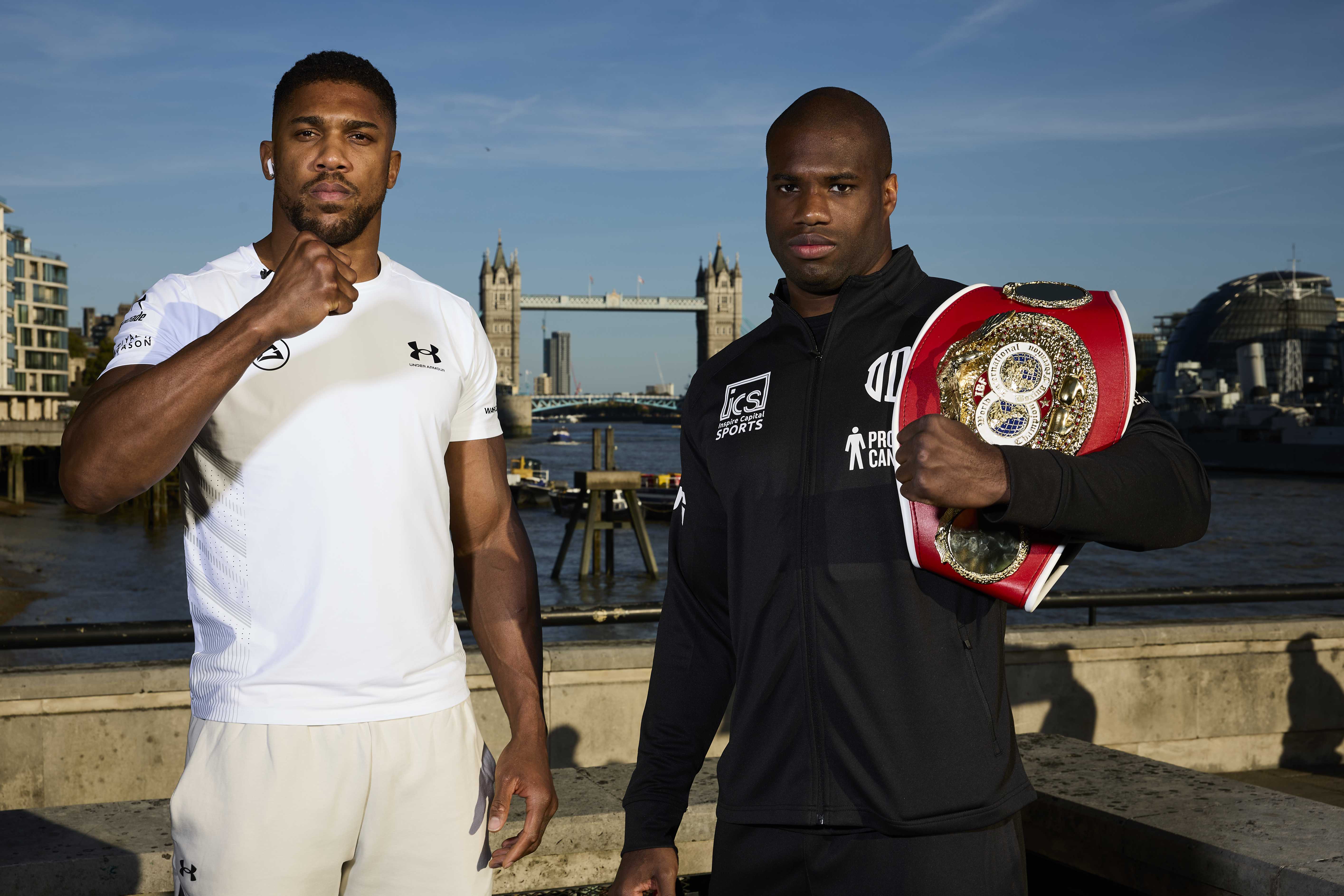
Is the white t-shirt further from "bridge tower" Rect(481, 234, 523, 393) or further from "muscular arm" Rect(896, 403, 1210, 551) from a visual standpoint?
"bridge tower" Rect(481, 234, 523, 393)

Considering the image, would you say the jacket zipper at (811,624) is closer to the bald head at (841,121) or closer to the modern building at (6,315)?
the bald head at (841,121)

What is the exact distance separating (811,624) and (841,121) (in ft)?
2.92

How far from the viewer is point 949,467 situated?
1.52 m

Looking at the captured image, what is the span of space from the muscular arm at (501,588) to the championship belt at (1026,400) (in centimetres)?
76

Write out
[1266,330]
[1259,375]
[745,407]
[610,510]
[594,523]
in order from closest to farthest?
[745,407] → [594,523] → [610,510] → [1259,375] → [1266,330]

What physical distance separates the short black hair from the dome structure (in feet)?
386

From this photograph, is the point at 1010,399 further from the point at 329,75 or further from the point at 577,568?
the point at 577,568

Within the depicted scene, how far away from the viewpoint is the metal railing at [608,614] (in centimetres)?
373

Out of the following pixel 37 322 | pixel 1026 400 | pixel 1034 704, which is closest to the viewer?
pixel 1026 400

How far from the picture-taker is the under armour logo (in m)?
1.96

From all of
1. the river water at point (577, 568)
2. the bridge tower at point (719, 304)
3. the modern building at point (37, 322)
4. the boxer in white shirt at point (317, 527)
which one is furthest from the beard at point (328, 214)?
the bridge tower at point (719, 304)

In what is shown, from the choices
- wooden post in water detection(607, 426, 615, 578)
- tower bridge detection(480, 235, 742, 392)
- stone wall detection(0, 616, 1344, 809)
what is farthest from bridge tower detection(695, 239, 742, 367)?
stone wall detection(0, 616, 1344, 809)

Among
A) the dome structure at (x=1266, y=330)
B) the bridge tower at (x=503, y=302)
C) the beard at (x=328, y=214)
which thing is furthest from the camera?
the bridge tower at (x=503, y=302)

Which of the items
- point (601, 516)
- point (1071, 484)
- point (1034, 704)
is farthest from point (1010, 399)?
point (601, 516)
